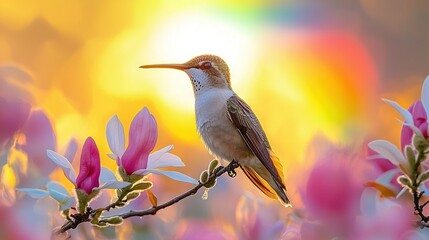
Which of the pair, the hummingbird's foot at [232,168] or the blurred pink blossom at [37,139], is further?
A: the hummingbird's foot at [232,168]

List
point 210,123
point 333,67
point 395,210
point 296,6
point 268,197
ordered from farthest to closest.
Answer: point 296,6
point 333,67
point 210,123
point 268,197
point 395,210

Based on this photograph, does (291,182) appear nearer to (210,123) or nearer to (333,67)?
(210,123)

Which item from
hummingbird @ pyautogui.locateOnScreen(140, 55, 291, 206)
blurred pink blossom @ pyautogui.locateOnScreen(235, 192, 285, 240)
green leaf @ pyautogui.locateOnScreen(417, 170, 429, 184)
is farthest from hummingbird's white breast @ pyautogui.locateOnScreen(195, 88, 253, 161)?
green leaf @ pyautogui.locateOnScreen(417, 170, 429, 184)

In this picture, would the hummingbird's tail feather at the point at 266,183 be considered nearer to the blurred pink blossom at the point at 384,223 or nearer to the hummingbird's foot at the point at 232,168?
the hummingbird's foot at the point at 232,168

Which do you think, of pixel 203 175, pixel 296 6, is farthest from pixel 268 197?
pixel 296 6

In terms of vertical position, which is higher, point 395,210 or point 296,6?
point 296,6

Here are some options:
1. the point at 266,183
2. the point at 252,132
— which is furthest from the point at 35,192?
the point at 252,132

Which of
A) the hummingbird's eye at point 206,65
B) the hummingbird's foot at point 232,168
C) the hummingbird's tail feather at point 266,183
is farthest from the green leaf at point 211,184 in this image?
the hummingbird's eye at point 206,65
